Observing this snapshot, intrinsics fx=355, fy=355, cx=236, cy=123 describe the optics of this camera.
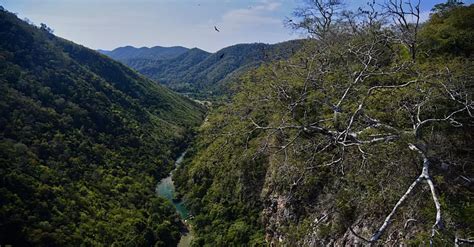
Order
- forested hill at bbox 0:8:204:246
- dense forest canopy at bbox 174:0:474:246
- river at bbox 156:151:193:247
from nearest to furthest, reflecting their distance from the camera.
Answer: dense forest canopy at bbox 174:0:474:246 → forested hill at bbox 0:8:204:246 → river at bbox 156:151:193:247

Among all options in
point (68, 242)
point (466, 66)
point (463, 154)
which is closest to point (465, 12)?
point (466, 66)

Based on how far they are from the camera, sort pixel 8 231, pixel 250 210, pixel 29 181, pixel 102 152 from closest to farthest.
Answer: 1. pixel 250 210
2. pixel 8 231
3. pixel 29 181
4. pixel 102 152

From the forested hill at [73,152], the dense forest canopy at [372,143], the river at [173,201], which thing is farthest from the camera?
the river at [173,201]

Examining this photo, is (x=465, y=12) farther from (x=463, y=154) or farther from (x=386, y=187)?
(x=386, y=187)

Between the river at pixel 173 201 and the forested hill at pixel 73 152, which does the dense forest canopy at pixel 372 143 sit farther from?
the forested hill at pixel 73 152

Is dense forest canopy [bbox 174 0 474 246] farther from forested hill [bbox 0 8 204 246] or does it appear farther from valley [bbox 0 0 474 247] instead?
forested hill [bbox 0 8 204 246]

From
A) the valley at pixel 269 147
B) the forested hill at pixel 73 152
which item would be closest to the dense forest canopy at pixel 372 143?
the valley at pixel 269 147

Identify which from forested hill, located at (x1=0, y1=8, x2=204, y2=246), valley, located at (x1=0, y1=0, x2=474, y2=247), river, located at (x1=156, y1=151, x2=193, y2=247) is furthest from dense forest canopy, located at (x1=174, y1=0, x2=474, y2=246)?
forested hill, located at (x1=0, y1=8, x2=204, y2=246)
